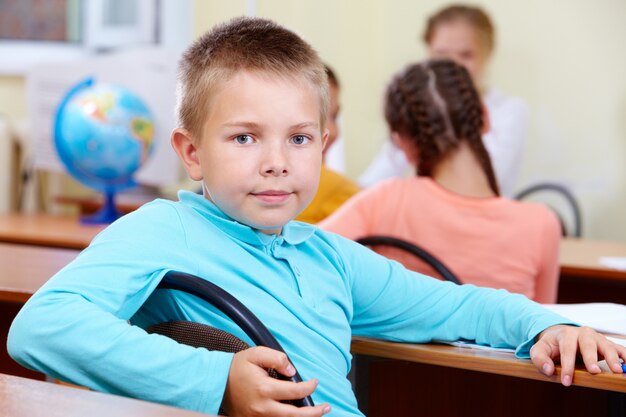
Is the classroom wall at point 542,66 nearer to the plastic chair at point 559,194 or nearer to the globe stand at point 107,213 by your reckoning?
the plastic chair at point 559,194

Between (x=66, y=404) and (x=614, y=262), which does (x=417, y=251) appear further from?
(x=66, y=404)

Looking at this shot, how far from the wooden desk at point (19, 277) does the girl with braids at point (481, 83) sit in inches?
81.3

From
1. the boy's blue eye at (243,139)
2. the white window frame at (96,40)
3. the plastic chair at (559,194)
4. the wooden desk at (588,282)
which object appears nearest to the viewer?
the boy's blue eye at (243,139)

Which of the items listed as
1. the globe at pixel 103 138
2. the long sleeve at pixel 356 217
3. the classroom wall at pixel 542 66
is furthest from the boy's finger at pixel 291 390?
the classroom wall at pixel 542 66

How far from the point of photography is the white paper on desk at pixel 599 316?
1362mm

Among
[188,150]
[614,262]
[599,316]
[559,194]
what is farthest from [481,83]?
[188,150]

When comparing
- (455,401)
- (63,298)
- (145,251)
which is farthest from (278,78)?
(455,401)

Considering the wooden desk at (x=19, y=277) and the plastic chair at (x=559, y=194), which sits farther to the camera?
the plastic chair at (x=559, y=194)

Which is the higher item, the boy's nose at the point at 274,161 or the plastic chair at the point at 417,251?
the boy's nose at the point at 274,161

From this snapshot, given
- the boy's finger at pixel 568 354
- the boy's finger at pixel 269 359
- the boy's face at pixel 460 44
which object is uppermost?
the boy's face at pixel 460 44

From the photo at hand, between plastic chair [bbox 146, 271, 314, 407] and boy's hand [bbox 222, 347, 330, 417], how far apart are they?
0.06 metres

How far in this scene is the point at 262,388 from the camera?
3.34 ft

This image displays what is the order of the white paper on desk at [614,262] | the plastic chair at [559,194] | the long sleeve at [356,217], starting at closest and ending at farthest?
the long sleeve at [356,217] < the white paper on desk at [614,262] < the plastic chair at [559,194]

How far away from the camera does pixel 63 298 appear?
1.04m
